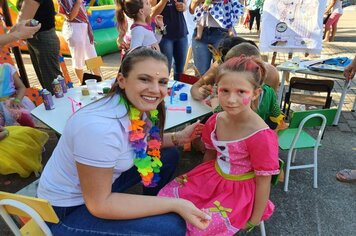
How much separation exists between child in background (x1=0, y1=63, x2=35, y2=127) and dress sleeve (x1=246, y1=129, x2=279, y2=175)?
2565mm

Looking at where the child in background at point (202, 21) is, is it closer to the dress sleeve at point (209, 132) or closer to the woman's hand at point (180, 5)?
the woman's hand at point (180, 5)

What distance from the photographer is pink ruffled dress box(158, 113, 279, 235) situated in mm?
1577

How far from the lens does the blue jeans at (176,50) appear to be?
12.8 ft

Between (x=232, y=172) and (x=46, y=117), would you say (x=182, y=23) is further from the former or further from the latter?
(x=232, y=172)

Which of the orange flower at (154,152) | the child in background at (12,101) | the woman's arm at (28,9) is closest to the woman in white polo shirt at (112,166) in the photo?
the orange flower at (154,152)

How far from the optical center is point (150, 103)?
1501 millimetres

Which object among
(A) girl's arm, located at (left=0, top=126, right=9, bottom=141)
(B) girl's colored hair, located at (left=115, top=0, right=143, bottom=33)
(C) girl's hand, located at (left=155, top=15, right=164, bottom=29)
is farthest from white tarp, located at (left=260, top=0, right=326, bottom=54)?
(A) girl's arm, located at (left=0, top=126, right=9, bottom=141)

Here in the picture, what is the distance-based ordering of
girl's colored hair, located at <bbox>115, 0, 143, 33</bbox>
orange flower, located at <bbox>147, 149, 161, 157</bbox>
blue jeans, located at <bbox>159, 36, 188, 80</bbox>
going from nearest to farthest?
orange flower, located at <bbox>147, 149, 161, 157</bbox>
girl's colored hair, located at <bbox>115, 0, 143, 33</bbox>
blue jeans, located at <bbox>159, 36, 188, 80</bbox>

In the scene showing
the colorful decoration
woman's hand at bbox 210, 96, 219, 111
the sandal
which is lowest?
the sandal

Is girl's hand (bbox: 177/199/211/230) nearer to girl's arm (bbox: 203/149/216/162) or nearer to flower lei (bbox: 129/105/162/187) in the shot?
flower lei (bbox: 129/105/162/187)

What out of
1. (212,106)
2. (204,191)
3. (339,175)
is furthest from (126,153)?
(339,175)

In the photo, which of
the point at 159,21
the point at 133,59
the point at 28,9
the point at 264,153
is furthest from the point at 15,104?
the point at 264,153

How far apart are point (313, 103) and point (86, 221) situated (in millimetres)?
3292

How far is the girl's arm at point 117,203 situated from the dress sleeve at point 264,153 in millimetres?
420
